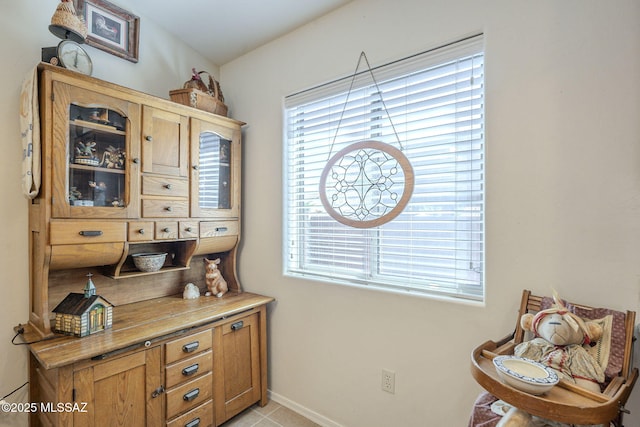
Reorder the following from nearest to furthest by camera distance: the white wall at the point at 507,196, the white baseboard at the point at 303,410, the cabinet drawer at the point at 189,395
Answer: the white wall at the point at 507,196
the cabinet drawer at the point at 189,395
the white baseboard at the point at 303,410

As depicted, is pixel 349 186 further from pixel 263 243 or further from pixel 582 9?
pixel 582 9

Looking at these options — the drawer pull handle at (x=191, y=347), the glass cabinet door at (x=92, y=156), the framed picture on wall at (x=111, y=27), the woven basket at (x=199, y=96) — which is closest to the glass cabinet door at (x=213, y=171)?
the woven basket at (x=199, y=96)

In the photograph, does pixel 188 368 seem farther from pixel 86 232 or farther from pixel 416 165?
pixel 416 165

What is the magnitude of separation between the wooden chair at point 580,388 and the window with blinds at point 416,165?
34 cm

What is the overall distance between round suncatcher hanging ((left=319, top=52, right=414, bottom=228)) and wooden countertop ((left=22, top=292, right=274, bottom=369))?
90 centimetres

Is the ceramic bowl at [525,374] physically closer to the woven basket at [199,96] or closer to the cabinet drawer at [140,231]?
the cabinet drawer at [140,231]

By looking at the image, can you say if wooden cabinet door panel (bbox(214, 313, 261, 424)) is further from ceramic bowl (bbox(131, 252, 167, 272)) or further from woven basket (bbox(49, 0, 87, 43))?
woven basket (bbox(49, 0, 87, 43))

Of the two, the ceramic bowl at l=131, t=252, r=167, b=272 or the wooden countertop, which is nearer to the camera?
the wooden countertop

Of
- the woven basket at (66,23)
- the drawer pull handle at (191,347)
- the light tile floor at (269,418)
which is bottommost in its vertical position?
the light tile floor at (269,418)

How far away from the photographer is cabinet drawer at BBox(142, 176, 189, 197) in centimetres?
186

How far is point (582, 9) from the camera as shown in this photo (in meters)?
1.25

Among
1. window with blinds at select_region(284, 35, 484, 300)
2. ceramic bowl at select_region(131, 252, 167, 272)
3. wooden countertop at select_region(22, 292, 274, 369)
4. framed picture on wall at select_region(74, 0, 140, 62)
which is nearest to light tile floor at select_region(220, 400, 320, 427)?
wooden countertop at select_region(22, 292, 274, 369)

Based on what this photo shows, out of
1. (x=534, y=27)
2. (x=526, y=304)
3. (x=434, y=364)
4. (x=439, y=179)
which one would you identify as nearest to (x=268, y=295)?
(x=434, y=364)

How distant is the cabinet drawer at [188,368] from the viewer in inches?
66.6
